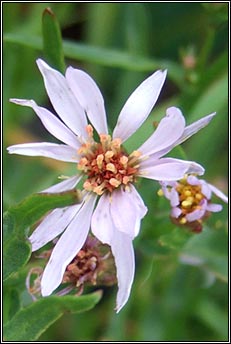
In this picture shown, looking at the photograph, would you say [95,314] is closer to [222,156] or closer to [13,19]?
[222,156]

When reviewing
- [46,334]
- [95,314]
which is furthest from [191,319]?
[46,334]

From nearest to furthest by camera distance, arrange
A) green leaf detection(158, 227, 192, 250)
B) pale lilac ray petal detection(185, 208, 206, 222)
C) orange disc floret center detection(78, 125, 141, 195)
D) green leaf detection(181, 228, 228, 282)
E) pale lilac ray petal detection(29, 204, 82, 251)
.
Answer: pale lilac ray petal detection(29, 204, 82, 251)
orange disc floret center detection(78, 125, 141, 195)
pale lilac ray petal detection(185, 208, 206, 222)
green leaf detection(158, 227, 192, 250)
green leaf detection(181, 228, 228, 282)

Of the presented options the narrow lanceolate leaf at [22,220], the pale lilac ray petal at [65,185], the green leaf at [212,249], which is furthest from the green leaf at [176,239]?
the narrow lanceolate leaf at [22,220]

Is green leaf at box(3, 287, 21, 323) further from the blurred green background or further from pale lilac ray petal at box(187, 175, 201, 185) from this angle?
pale lilac ray petal at box(187, 175, 201, 185)

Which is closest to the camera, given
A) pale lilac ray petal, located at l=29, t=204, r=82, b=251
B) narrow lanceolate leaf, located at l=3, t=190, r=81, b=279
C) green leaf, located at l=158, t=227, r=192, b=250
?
narrow lanceolate leaf, located at l=3, t=190, r=81, b=279

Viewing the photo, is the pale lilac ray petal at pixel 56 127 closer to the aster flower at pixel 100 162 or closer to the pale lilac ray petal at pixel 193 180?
the aster flower at pixel 100 162

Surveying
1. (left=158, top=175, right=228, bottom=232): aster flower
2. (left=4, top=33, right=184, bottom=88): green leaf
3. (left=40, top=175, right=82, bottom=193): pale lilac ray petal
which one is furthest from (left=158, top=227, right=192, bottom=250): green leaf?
(left=4, top=33, right=184, bottom=88): green leaf

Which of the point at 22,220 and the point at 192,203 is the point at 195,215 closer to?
the point at 192,203
